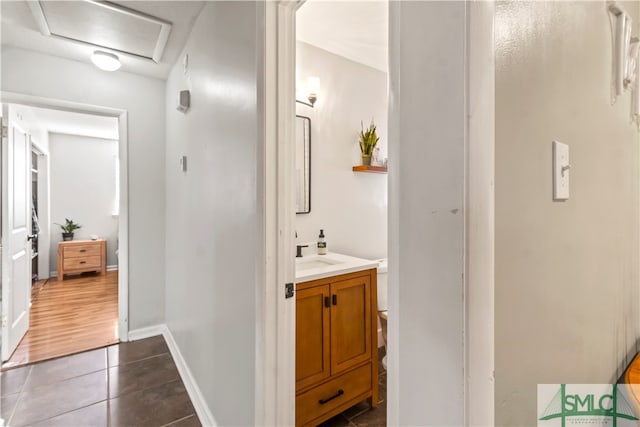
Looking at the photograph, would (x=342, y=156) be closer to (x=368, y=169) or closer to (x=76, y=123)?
(x=368, y=169)

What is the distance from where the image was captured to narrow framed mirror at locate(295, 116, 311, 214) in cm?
219

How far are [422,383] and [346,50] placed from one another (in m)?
2.46

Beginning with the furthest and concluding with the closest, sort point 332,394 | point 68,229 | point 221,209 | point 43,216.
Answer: point 68,229 → point 43,216 → point 332,394 → point 221,209

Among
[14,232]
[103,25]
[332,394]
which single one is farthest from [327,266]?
[14,232]

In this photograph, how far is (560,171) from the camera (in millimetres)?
618

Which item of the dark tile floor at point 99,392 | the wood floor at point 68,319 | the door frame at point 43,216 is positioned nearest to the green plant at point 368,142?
the dark tile floor at point 99,392

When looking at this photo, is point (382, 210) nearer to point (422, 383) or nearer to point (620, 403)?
point (620, 403)

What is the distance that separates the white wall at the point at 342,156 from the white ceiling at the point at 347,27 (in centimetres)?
9

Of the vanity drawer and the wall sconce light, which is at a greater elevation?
the wall sconce light

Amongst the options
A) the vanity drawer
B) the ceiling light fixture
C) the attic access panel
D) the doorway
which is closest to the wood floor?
the doorway

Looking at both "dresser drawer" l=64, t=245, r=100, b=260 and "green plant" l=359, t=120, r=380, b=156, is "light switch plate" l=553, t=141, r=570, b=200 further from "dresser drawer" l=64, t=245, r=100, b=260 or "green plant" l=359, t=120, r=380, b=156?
"dresser drawer" l=64, t=245, r=100, b=260

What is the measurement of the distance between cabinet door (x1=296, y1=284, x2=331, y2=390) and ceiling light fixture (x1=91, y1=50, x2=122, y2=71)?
2.32 meters

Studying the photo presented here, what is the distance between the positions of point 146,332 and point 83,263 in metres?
3.05

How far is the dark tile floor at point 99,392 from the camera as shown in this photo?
175 cm
